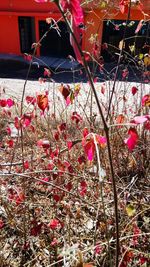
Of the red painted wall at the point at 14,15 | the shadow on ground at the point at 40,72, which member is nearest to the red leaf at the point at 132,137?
the shadow on ground at the point at 40,72

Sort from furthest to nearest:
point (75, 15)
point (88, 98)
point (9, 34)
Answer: point (9, 34)
point (88, 98)
point (75, 15)

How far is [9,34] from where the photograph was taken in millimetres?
15391

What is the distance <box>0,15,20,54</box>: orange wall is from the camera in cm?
1511

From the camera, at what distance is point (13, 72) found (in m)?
12.5

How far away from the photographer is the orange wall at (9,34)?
15112mm

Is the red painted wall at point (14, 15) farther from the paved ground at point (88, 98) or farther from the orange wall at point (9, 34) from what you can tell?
the paved ground at point (88, 98)

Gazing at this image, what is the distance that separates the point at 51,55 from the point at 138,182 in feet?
44.8

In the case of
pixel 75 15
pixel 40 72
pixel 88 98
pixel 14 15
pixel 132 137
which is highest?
pixel 14 15

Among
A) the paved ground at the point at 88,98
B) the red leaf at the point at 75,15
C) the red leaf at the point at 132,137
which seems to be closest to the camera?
the red leaf at the point at 75,15

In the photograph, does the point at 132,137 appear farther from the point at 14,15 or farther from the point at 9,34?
the point at 9,34

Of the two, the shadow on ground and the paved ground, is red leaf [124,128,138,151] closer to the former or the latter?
the paved ground

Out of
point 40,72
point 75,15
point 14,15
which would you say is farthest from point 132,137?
point 14,15

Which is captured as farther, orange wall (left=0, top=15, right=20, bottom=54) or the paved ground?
orange wall (left=0, top=15, right=20, bottom=54)

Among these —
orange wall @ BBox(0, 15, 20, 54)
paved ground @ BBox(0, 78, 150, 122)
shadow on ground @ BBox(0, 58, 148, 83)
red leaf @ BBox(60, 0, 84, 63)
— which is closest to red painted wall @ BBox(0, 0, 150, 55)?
orange wall @ BBox(0, 15, 20, 54)
